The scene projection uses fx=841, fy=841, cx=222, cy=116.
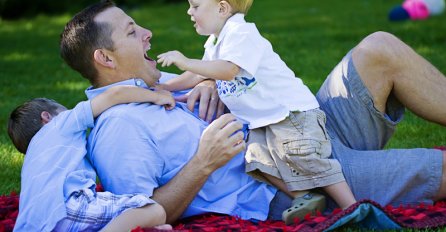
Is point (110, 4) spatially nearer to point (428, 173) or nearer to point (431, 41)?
point (428, 173)

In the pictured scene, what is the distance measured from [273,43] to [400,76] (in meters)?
5.48

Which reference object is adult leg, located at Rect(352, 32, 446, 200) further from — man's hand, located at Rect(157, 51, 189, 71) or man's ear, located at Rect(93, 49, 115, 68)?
man's ear, located at Rect(93, 49, 115, 68)

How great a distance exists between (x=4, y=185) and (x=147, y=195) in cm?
152

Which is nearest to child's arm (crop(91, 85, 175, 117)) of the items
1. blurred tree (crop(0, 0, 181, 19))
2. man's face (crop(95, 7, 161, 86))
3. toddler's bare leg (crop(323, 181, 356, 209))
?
man's face (crop(95, 7, 161, 86))

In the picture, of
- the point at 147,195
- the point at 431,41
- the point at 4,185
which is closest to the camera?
the point at 147,195

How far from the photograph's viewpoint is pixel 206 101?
155 inches

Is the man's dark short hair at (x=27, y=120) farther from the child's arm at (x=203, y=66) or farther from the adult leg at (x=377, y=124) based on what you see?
the adult leg at (x=377, y=124)

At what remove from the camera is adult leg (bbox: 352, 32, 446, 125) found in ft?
12.6

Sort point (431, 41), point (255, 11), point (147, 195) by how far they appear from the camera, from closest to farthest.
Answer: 1. point (147, 195)
2. point (431, 41)
3. point (255, 11)

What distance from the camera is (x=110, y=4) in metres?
3.87

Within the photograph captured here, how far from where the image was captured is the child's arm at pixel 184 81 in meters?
4.18

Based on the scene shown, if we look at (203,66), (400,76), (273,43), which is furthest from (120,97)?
(273,43)

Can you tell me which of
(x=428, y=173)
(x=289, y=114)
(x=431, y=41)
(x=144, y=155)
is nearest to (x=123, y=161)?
(x=144, y=155)

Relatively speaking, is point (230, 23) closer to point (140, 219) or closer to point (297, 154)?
point (297, 154)
